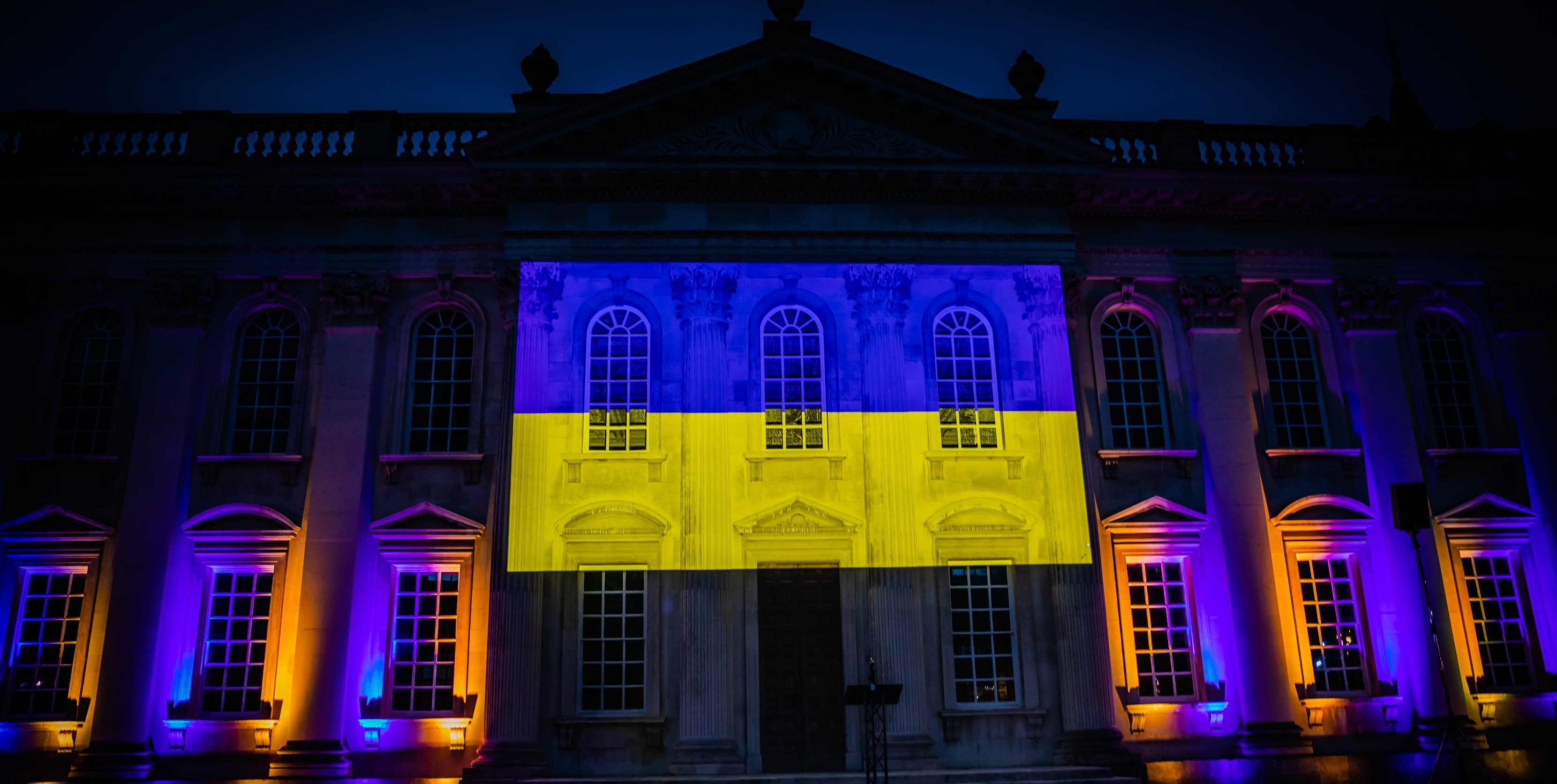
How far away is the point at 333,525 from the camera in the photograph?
1652 cm

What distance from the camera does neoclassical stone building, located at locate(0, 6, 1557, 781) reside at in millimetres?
16031

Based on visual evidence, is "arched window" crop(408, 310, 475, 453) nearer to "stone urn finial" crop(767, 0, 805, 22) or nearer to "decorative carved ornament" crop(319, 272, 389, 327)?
"decorative carved ornament" crop(319, 272, 389, 327)

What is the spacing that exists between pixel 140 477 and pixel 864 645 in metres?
12.2

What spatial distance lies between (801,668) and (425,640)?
6138mm

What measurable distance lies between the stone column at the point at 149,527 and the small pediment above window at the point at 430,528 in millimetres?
3462

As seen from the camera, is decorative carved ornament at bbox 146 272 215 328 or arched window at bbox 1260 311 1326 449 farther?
arched window at bbox 1260 311 1326 449

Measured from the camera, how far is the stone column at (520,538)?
611 inches

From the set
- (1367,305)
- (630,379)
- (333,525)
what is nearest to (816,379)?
(630,379)

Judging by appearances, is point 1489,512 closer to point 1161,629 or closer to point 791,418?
point 1161,629

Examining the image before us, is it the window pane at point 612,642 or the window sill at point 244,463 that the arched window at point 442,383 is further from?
the window pane at point 612,642

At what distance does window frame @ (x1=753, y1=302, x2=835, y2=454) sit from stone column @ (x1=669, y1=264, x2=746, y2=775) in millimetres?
610

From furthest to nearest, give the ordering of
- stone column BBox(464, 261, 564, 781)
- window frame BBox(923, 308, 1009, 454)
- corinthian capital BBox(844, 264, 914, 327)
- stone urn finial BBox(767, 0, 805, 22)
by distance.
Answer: stone urn finial BBox(767, 0, 805, 22)
corinthian capital BBox(844, 264, 914, 327)
window frame BBox(923, 308, 1009, 454)
stone column BBox(464, 261, 564, 781)

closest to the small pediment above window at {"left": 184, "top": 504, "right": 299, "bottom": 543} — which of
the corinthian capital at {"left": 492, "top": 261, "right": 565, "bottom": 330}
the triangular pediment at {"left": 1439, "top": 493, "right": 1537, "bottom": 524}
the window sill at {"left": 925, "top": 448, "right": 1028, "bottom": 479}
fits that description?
the corinthian capital at {"left": 492, "top": 261, "right": 565, "bottom": 330}

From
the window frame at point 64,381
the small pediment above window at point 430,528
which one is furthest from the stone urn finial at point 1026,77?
the window frame at point 64,381
